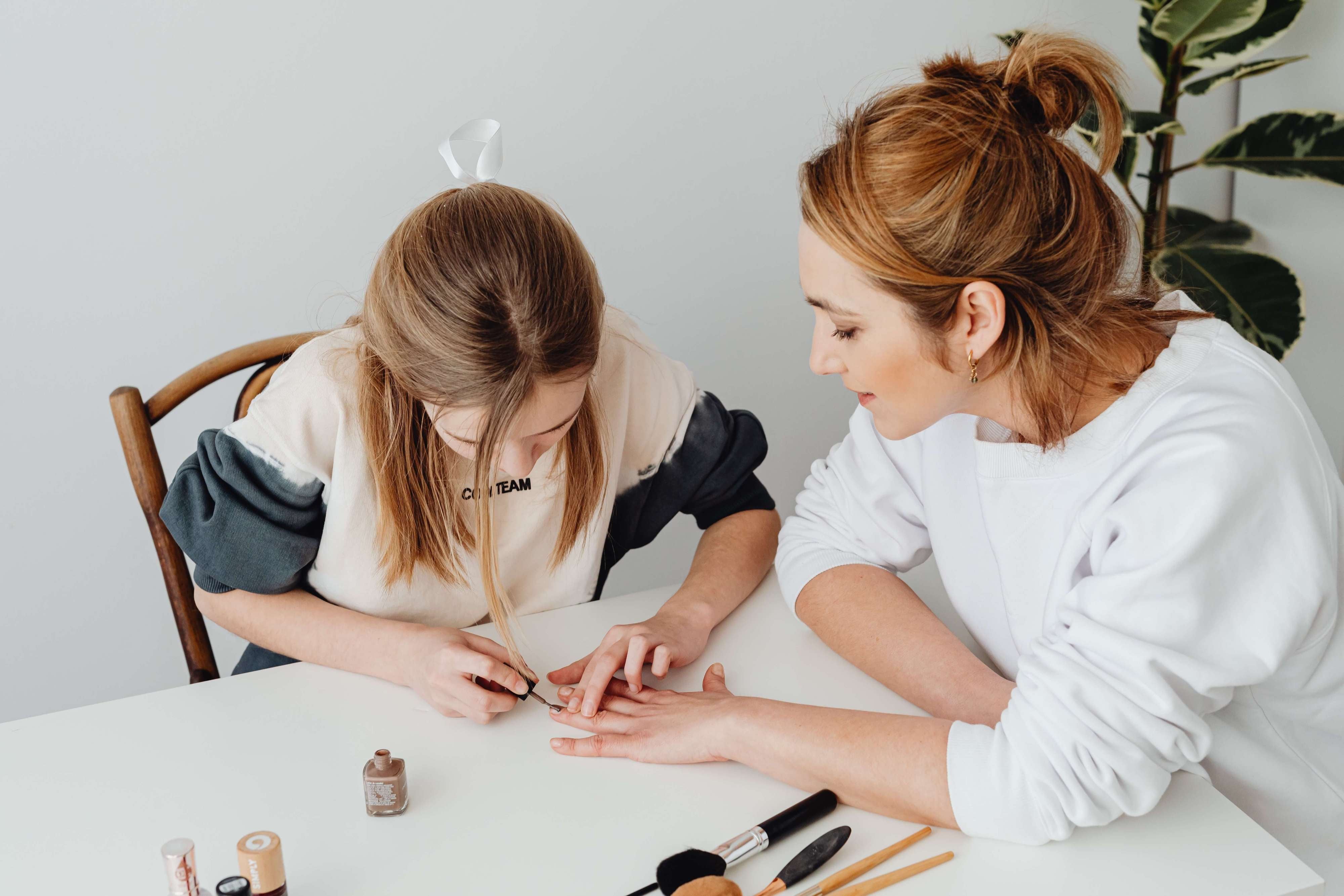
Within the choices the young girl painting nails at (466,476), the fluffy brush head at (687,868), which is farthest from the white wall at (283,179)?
the fluffy brush head at (687,868)

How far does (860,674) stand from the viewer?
1.08 metres

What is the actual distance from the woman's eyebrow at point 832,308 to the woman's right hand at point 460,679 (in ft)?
1.44

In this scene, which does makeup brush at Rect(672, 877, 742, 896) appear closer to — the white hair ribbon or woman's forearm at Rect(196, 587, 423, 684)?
woman's forearm at Rect(196, 587, 423, 684)

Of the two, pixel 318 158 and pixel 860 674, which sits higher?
pixel 318 158

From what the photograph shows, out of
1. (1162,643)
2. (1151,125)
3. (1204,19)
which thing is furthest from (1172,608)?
(1204,19)

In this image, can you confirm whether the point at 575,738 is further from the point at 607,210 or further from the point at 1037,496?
the point at 607,210

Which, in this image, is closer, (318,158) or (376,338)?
(376,338)

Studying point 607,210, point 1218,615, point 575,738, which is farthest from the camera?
point 607,210

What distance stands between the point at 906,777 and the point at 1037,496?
31 cm

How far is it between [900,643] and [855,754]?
21 cm

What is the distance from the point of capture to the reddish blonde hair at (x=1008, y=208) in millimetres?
875

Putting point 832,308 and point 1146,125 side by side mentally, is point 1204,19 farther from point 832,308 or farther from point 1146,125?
point 832,308

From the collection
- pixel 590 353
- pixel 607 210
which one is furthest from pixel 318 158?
pixel 590 353

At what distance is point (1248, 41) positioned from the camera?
1.93 m
